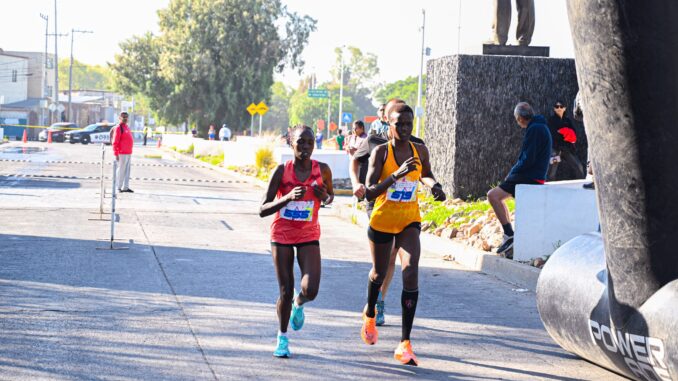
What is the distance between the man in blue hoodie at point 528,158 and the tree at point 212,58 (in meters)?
52.6

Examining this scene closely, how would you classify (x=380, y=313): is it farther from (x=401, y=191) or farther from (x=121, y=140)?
(x=121, y=140)

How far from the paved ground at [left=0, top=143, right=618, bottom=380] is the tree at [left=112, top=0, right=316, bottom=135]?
4877 cm

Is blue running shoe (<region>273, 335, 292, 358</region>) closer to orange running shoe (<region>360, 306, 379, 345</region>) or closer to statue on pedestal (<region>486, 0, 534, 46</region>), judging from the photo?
orange running shoe (<region>360, 306, 379, 345</region>)

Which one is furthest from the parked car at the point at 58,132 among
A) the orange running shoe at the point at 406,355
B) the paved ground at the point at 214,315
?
the orange running shoe at the point at 406,355

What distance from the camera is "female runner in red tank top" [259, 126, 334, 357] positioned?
23.8 ft

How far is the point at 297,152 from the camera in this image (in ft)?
24.1

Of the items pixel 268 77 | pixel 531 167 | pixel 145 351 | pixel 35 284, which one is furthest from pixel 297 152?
pixel 268 77

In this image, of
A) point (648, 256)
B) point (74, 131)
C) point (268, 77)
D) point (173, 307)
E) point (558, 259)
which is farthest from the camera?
point (74, 131)

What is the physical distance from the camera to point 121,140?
908 inches

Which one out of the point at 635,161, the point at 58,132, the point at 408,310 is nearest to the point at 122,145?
the point at 408,310

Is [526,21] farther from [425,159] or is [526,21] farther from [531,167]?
[425,159]

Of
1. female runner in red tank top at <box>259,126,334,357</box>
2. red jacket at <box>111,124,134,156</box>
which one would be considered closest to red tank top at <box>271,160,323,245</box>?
female runner in red tank top at <box>259,126,334,357</box>

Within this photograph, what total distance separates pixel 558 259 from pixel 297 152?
6.65 feet

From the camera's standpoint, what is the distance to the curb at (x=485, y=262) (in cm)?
1151
